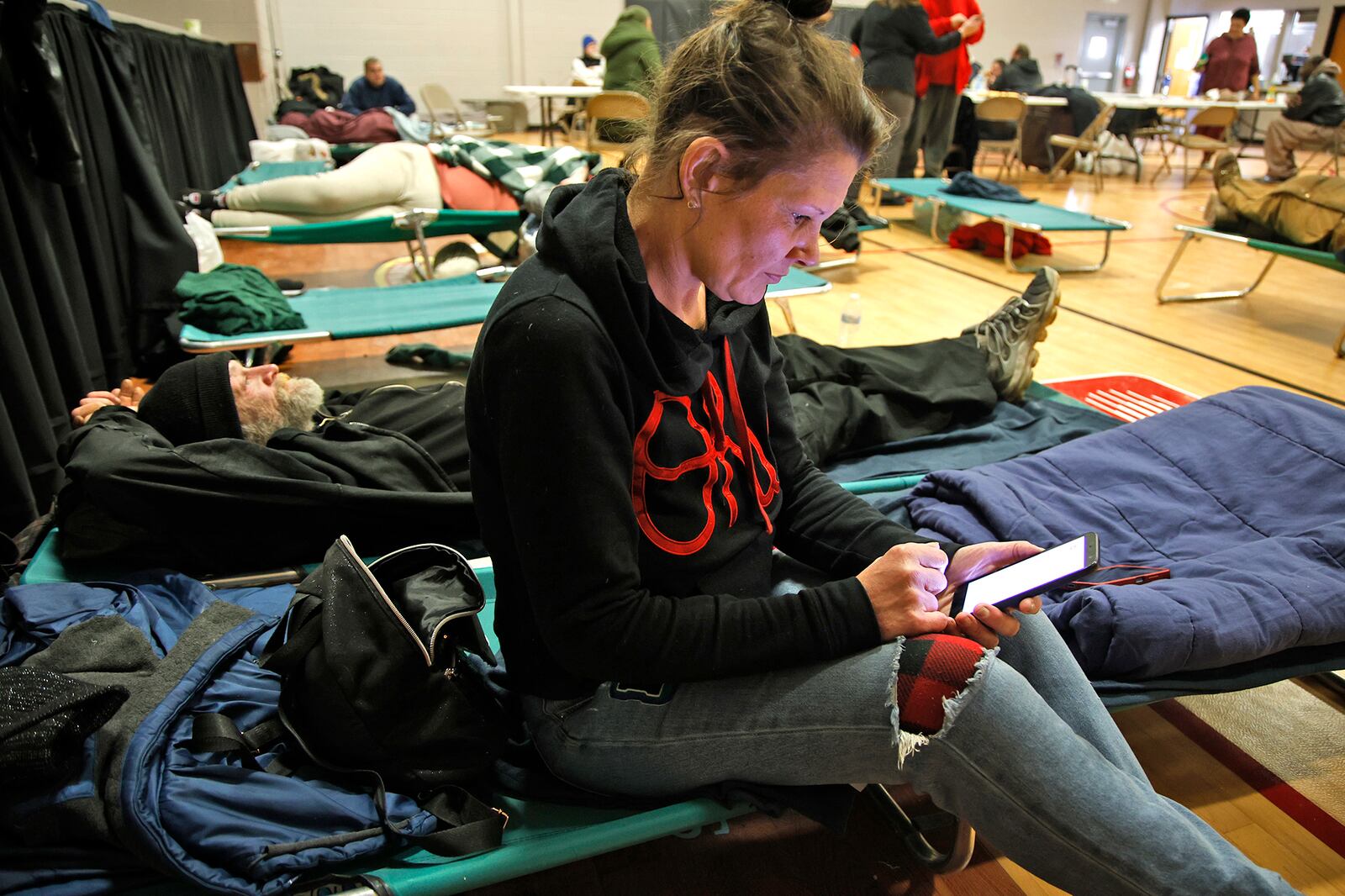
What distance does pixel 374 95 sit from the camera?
8047 mm

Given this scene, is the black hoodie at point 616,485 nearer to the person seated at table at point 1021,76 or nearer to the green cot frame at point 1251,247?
the green cot frame at point 1251,247

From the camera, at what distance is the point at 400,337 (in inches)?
144

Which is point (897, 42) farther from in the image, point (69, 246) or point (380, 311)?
point (69, 246)

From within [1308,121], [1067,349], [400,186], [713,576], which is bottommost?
[1067,349]

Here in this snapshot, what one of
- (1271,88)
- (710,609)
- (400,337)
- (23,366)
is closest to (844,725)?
(710,609)

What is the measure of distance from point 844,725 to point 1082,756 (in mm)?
256

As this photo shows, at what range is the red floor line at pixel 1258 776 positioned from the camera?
1386 millimetres

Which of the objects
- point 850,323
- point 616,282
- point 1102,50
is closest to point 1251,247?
point 850,323

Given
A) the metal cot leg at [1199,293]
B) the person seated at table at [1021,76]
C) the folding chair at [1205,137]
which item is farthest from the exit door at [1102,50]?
the metal cot leg at [1199,293]

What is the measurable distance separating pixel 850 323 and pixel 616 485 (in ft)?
9.62

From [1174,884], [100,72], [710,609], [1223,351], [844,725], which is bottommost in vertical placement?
[1223,351]

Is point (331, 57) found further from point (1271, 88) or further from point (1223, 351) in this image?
point (1271, 88)

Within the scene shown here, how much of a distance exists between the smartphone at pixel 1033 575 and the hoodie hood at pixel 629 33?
18.8 ft

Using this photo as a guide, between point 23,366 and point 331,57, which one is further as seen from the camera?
point 331,57
